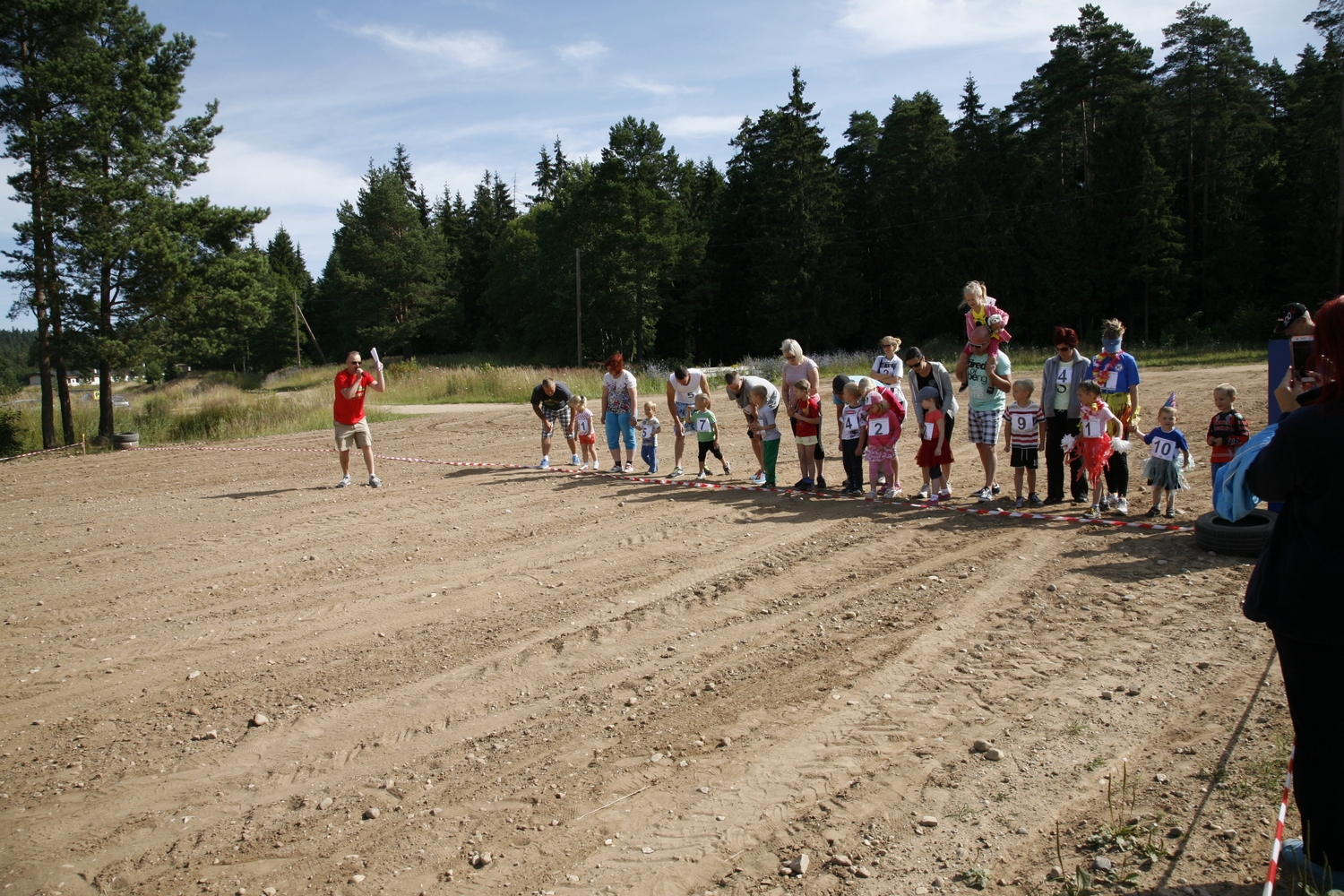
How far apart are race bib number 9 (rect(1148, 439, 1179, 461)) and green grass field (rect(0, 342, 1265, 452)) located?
21.0 meters

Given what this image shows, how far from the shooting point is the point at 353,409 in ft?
40.5

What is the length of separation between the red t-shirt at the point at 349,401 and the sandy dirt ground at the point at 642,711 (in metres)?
3.65

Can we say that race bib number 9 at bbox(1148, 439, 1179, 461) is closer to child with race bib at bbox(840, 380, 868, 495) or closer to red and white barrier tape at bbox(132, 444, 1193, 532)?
red and white barrier tape at bbox(132, 444, 1193, 532)

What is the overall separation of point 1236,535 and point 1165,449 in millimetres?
1328

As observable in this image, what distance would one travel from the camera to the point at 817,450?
35.9ft

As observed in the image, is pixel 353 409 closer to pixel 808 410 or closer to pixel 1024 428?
pixel 808 410

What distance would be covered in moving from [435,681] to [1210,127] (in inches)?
1997

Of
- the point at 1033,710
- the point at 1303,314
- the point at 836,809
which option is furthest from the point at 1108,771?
the point at 1303,314

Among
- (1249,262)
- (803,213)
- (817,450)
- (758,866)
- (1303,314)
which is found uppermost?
(803,213)

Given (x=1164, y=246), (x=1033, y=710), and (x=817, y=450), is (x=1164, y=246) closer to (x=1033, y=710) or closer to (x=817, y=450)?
(x=817, y=450)

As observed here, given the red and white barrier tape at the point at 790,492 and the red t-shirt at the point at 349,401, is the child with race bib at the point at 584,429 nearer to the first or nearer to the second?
the red and white barrier tape at the point at 790,492

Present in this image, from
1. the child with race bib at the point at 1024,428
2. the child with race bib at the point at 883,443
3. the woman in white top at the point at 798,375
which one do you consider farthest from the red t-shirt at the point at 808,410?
the child with race bib at the point at 1024,428

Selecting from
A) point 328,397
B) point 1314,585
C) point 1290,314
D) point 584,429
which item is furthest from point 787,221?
point 1314,585

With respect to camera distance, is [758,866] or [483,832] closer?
[758,866]
